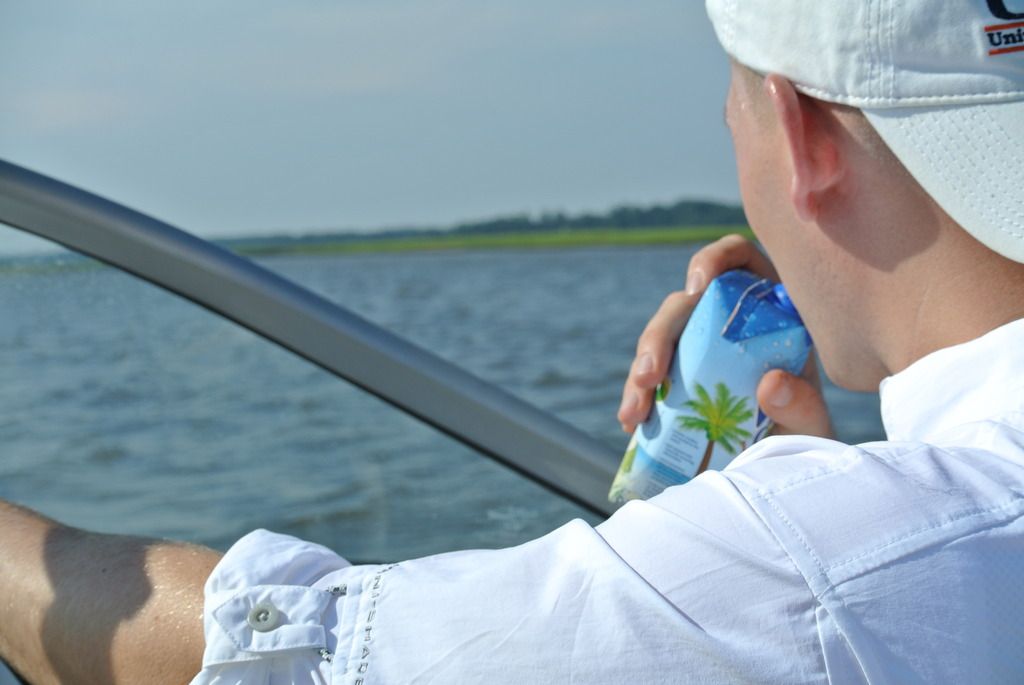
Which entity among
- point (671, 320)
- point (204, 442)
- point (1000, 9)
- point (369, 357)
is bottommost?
point (204, 442)

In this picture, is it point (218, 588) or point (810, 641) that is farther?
point (218, 588)

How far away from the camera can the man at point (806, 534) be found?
Result: 0.83 m

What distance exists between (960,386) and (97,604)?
799mm

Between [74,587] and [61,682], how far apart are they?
10 cm

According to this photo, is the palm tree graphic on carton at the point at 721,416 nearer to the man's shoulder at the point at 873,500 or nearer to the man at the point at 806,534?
the man at the point at 806,534

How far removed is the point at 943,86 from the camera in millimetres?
965

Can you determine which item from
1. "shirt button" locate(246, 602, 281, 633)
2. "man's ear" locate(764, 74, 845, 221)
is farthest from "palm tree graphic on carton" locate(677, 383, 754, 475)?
"shirt button" locate(246, 602, 281, 633)

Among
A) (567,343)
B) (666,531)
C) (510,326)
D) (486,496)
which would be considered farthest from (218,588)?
(510,326)

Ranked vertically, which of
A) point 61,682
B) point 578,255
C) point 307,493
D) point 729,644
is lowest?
point 578,255

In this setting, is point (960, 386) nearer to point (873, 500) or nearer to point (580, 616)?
point (873, 500)

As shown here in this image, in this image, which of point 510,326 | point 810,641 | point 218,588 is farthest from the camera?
point 510,326

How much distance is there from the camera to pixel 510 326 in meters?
8.52

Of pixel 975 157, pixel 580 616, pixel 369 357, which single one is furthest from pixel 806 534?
pixel 369 357

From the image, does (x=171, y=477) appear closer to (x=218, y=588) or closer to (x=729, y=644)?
(x=218, y=588)
